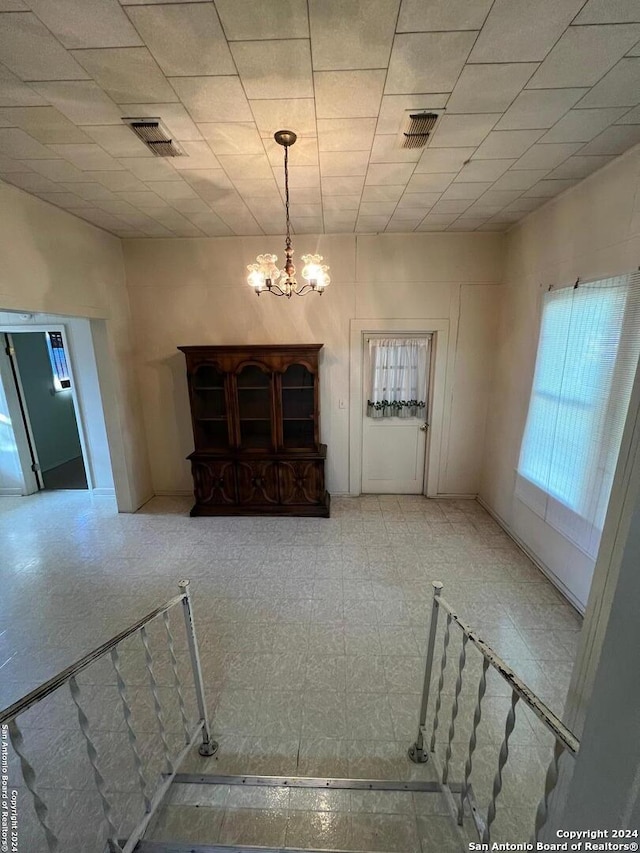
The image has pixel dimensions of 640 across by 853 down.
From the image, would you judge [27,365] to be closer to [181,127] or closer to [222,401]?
[222,401]

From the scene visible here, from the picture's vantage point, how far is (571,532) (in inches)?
Answer: 96.3

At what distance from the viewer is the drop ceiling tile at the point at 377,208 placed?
2816 mm

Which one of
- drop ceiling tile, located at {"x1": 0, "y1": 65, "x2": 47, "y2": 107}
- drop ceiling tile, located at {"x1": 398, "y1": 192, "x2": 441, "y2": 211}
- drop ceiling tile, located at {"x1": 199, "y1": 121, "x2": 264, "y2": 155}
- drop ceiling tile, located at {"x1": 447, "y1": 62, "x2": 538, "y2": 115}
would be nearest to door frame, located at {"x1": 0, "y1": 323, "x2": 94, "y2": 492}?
drop ceiling tile, located at {"x1": 0, "y1": 65, "x2": 47, "y2": 107}

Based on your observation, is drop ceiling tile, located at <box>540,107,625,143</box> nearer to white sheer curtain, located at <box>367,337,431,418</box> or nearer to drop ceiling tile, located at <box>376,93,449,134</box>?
drop ceiling tile, located at <box>376,93,449,134</box>

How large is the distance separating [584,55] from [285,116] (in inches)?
53.4

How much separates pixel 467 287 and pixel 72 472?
6.12 metres

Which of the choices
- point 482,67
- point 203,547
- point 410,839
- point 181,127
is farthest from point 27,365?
point 410,839

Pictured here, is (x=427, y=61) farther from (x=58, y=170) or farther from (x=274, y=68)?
(x=58, y=170)

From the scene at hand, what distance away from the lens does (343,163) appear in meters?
2.20

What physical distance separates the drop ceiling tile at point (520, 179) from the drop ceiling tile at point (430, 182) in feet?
1.28

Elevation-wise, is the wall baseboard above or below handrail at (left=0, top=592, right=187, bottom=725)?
below

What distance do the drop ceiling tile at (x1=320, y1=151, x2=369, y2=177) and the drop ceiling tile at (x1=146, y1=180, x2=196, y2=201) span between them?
1077mm

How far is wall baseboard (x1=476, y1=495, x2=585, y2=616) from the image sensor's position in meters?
2.43

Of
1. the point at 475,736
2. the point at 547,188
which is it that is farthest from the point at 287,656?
the point at 547,188
